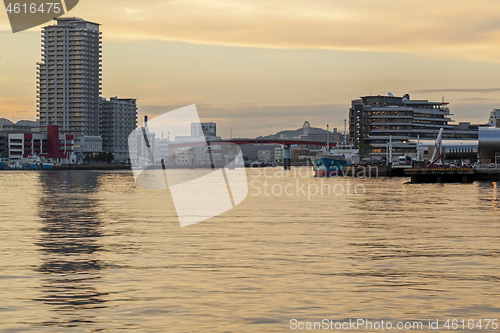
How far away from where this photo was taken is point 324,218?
39031 mm

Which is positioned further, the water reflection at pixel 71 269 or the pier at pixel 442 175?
the pier at pixel 442 175

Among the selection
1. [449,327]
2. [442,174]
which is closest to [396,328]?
[449,327]

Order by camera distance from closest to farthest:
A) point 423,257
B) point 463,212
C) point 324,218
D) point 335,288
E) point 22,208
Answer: point 335,288
point 423,257
point 324,218
point 463,212
point 22,208

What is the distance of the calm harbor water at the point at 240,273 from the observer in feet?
46.6

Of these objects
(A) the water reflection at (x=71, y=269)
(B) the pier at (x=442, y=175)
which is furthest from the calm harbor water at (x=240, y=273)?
(B) the pier at (x=442, y=175)

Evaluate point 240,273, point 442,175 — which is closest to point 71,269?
point 240,273

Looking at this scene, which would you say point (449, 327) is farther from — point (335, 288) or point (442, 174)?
point (442, 174)

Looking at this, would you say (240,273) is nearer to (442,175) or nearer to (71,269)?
(71,269)

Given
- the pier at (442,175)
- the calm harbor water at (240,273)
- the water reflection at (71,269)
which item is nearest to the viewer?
the calm harbor water at (240,273)

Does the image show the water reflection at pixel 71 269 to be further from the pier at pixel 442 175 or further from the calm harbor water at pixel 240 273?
the pier at pixel 442 175

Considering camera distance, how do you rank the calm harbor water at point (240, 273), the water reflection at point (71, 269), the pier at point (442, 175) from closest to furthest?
the calm harbor water at point (240, 273) → the water reflection at point (71, 269) → the pier at point (442, 175)

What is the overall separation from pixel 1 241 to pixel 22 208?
22.0 meters

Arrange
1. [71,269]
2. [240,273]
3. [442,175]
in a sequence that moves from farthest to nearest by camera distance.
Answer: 1. [442,175]
2. [71,269]
3. [240,273]

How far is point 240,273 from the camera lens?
19484 mm
